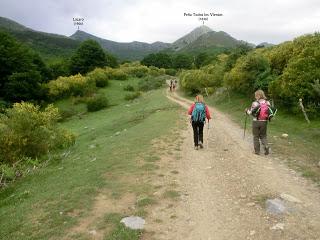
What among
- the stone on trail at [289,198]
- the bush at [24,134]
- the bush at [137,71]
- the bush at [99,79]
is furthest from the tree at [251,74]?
the bush at [137,71]

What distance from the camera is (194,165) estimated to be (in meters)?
14.7

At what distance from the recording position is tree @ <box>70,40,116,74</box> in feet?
349

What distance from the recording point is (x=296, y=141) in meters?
19.6

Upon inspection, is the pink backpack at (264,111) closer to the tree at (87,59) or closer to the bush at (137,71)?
the bush at (137,71)

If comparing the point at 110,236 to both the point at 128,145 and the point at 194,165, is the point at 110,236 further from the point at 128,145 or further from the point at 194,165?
the point at 128,145

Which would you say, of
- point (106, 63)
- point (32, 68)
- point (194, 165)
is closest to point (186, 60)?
point (106, 63)

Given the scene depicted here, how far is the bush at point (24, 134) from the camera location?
846 inches

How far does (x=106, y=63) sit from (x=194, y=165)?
329ft

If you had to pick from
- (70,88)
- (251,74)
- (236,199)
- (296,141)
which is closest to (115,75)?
(70,88)

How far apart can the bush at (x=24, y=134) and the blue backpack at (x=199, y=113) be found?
1010 centimetres

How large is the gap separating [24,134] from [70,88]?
5538cm

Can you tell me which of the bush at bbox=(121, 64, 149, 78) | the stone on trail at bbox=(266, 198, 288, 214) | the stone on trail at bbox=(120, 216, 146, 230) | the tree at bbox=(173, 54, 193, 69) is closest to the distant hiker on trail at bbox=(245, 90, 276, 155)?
the stone on trail at bbox=(266, 198, 288, 214)

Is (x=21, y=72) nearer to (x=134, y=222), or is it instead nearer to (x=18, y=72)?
(x=18, y=72)

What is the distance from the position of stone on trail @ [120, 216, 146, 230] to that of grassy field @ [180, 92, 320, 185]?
232 inches
